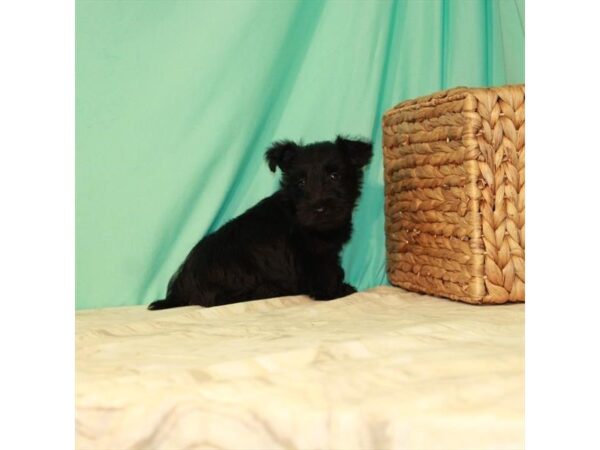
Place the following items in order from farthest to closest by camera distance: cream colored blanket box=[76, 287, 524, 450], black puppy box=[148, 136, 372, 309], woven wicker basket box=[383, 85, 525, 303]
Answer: black puppy box=[148, 136, 372, 309] < woven wicker basket box=[383, 85, 525, 303] < cream colored blanket box=[76, 287, 524, 450]

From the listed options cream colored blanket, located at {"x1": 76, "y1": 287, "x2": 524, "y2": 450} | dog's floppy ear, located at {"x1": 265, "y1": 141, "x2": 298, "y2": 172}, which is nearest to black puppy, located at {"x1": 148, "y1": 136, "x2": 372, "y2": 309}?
dog's floppy ear, located at {"x1": 265, "y1": 141, "x2": 298, "y2": 172}

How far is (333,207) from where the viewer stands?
2715mm

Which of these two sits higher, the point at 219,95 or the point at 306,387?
the point at 219,95

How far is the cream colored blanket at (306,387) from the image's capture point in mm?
1324

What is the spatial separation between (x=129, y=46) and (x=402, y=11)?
145 cm

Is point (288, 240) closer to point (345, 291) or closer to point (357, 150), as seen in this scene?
point (345, 291)

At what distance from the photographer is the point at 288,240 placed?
2.86m

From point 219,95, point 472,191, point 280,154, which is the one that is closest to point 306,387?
point 472,191

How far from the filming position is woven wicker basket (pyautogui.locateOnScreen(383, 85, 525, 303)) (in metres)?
2.48

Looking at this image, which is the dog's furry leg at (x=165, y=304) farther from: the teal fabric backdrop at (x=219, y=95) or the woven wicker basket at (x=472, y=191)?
the woven wicker basket at (x=472, y=191)

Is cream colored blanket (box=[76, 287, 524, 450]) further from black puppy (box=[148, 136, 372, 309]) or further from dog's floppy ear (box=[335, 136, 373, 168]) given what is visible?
dog's floppy ear (box=[335, 136, 373, 168])

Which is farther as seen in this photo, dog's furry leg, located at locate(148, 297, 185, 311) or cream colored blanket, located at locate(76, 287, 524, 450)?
dog's furry leg, located at locate(148, 297, 185, 311)

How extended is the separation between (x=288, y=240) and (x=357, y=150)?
0.54 m
